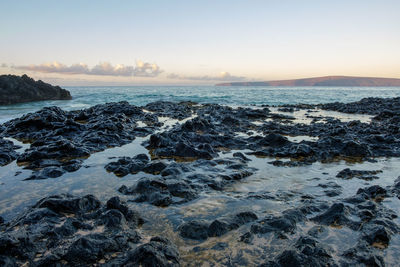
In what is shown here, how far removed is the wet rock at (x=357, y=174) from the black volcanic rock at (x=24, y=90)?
116 ft

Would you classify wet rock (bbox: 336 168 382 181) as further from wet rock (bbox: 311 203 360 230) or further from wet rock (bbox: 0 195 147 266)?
wet rock (bbox: 0 195 147 266)

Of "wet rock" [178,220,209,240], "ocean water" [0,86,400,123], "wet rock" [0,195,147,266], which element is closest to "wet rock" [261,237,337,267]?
"wet rock" [178,220,209,240]

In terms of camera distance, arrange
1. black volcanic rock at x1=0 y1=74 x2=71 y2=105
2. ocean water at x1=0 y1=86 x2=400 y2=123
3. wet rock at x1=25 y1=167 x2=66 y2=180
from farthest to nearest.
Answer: black volcanic rock at x1=0 y1=74 x2=71 y2=105 < ocean water at x1=0 y1=86 x2=400 y2=123 < wet rock at x1=25 y1=167 x2=66 y2=180

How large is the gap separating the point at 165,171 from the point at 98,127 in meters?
5.96

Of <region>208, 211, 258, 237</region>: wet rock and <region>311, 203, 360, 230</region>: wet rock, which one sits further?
<region>311, 203, 360, 230</region>: wet rock

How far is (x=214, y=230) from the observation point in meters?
3.29

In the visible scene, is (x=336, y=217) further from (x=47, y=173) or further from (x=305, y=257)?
(x=47, y=173)

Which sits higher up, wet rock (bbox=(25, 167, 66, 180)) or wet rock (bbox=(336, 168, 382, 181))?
wet rock (bbox=(336, 168, 382, 181))

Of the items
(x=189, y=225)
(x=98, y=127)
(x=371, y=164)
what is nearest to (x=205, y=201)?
(x=189, y=225)

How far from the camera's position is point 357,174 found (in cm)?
548

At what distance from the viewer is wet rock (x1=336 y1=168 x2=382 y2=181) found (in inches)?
210

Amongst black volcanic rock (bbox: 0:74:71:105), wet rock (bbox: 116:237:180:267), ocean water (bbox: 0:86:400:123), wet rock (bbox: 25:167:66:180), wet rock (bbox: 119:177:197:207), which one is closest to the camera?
wet rock (bbox: 116:237:180:267)

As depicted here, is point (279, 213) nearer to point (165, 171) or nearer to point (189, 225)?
point (189, 225)

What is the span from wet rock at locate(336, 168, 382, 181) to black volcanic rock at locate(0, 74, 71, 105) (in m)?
35.3
